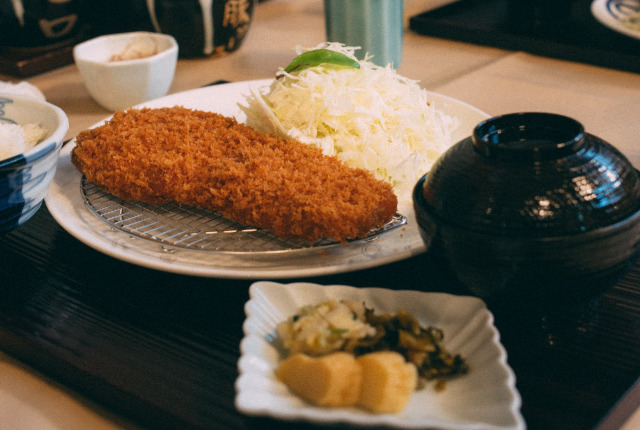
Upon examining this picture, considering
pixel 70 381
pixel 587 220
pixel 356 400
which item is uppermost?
pixel 587 220

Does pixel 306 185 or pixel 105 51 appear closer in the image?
pixel 306 185

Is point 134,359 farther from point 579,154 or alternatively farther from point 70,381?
point 579,154

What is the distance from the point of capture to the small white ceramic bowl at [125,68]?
2.29 m

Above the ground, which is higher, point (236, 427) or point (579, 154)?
point (579, 154)

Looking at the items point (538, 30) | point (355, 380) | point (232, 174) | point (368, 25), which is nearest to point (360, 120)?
point (232, 174)

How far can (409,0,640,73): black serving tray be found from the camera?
2686mm

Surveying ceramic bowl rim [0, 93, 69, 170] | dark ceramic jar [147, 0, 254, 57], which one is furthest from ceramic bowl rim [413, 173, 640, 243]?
dark ceramic jar [147, 0, 254, 57]

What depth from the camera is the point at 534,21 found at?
10.1 feet

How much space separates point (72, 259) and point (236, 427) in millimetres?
690

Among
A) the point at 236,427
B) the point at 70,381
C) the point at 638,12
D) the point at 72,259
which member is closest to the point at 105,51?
the point at 72,259

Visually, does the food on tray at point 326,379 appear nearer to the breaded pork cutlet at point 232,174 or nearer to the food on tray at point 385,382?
the food on tray at point 385,382

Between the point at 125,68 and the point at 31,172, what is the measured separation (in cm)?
105

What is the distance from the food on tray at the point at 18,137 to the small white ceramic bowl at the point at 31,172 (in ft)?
0.07

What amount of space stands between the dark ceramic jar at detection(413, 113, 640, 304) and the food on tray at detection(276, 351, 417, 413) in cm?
24
